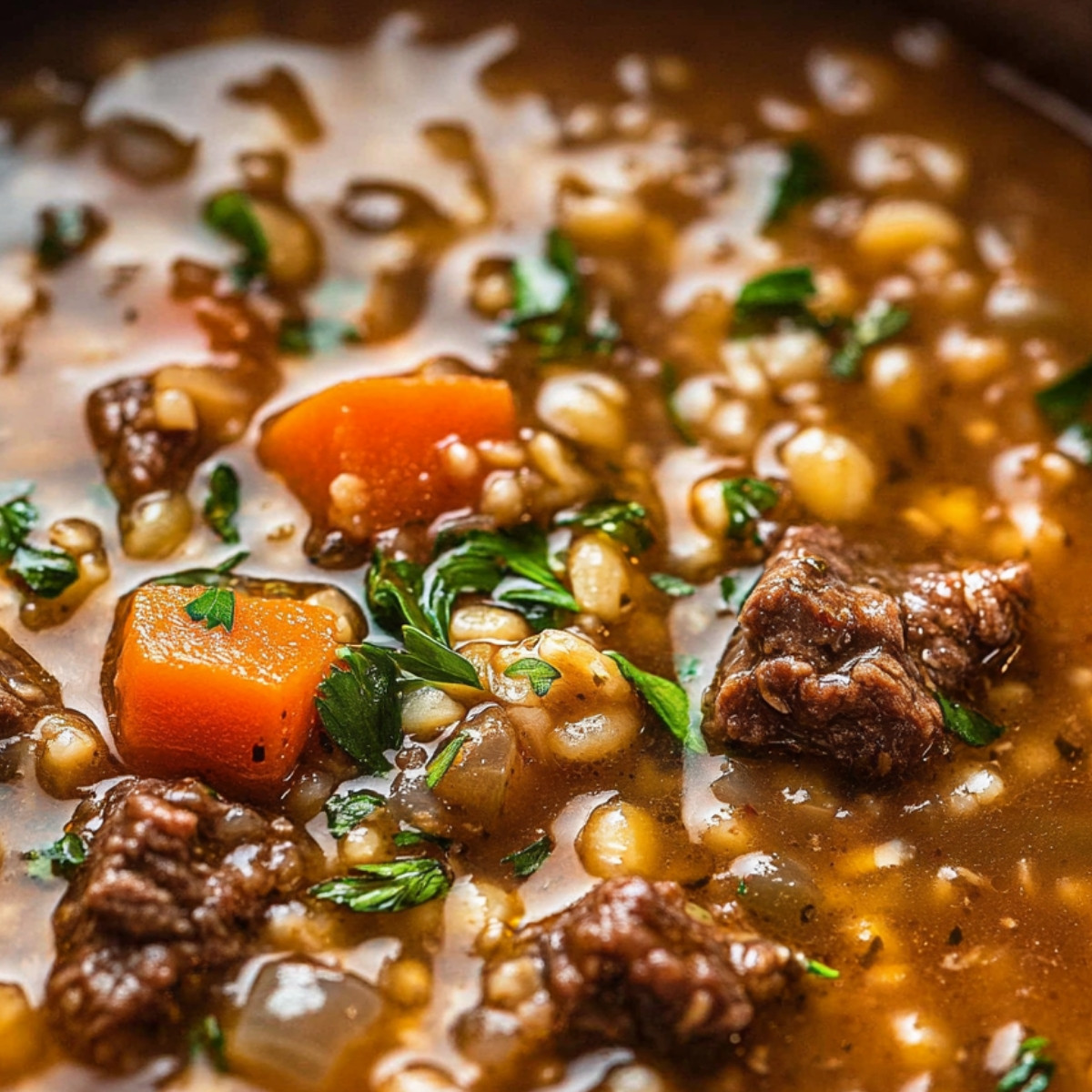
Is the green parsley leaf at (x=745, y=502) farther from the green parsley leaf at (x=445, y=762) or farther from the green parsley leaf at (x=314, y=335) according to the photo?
the green parsley leaf at (x=314, y=335)

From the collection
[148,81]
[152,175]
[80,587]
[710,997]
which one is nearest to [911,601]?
[710,997]

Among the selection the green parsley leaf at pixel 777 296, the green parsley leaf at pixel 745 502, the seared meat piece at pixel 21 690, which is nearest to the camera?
the seared meat piece at pixel 21 690

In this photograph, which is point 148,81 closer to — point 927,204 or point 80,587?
point 80,587

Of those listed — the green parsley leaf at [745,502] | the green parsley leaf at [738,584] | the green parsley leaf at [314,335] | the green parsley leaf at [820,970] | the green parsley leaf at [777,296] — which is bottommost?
the green parsley leaf at [314,335]

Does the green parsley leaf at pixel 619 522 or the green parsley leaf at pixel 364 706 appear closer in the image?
the green parsley leaf at pixel 364 706

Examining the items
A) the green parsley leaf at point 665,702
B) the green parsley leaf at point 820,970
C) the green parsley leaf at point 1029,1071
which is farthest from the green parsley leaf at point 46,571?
the green parsley leaf at point 1029,1071

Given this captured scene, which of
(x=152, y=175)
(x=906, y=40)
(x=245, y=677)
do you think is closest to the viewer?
(x=245, y=677)

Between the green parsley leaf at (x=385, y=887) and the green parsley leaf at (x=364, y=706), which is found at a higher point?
the green parsley leaf at (x=364, y=706)
